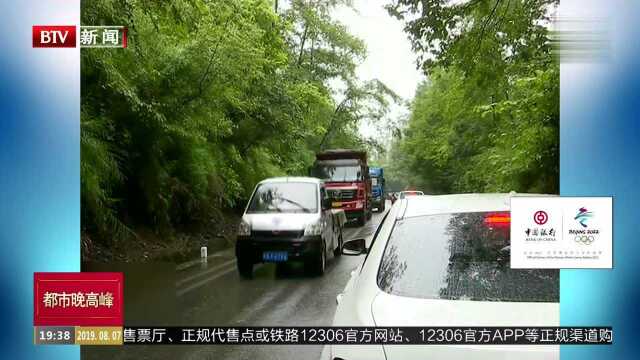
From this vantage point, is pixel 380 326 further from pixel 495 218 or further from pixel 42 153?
pixel 42 153

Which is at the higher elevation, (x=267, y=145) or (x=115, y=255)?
(x=267, y=145)

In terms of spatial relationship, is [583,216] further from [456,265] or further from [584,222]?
[456,265]

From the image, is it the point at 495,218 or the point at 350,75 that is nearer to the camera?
the point at 495,218

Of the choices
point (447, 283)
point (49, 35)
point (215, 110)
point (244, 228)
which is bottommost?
point (447, 283)

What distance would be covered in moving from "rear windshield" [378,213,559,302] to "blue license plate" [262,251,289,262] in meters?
1.03

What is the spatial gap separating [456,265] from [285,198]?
1.34m

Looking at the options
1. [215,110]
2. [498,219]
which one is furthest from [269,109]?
[498,219]

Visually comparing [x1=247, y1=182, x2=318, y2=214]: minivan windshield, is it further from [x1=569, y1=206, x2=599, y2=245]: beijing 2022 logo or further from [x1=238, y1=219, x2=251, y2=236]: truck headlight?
[x1=569, y1=206, x2=599, y2=245]: beijing 2022 logo

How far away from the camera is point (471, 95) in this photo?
10.7 feet

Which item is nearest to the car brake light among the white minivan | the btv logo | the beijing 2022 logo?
the beijing 2022 logo

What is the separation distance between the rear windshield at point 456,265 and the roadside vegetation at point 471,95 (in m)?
0.64

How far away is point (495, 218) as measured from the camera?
2.43 m

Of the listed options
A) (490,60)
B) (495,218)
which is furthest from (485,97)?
(495,218)

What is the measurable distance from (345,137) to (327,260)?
1.01m
